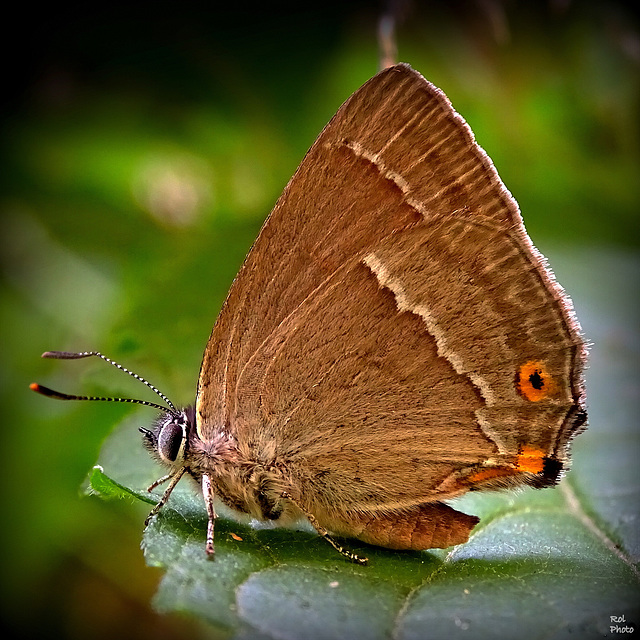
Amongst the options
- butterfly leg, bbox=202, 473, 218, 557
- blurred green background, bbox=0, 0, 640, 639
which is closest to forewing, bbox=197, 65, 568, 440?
butterfly leg, bbox=202, 473, 218, 557

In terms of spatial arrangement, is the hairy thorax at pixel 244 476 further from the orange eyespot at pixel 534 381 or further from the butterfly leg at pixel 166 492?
the orange eyespot at pixel 534 381

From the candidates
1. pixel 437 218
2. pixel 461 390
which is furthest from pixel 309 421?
pixel 437 218

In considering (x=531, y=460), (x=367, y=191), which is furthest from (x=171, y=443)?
(x=531, y=460)

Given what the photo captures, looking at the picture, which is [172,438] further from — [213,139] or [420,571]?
[213,139]

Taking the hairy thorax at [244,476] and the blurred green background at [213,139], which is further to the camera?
the blurred green background at [213,139]

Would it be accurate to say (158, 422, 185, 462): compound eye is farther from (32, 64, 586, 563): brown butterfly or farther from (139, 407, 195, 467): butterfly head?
(32, 64, 586, 563): brown butterfly

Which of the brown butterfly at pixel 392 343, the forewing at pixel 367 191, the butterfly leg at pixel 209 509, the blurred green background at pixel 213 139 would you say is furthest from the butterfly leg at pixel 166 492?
the blurred green background at pixel 213 139

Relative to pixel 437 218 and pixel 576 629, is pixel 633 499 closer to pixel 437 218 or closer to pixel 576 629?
pixel 576 629
